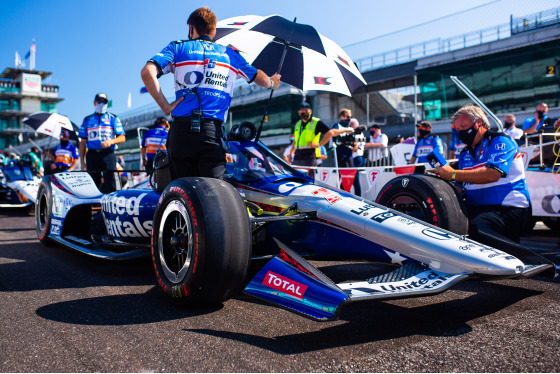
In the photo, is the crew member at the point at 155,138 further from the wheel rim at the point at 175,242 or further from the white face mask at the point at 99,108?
the wheel rim at the point at 175,242

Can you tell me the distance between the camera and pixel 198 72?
120 inches

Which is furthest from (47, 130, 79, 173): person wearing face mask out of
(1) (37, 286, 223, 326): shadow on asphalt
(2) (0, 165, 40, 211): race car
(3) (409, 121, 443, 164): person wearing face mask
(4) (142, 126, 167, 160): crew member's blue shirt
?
(1) (37, 286, 223, 326): shadow on asphalt

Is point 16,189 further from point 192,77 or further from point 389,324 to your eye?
point 389,324

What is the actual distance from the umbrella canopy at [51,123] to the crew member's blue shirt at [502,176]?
883 cm

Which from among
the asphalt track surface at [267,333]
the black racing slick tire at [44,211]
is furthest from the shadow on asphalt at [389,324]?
the black racing slick tire at [44,211]

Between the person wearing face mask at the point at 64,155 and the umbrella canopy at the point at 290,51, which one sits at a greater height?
the umbrella canopy at the point at 290,51

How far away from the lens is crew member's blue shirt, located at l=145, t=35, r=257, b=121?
3021 mm

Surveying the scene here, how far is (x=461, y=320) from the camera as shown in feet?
7.58

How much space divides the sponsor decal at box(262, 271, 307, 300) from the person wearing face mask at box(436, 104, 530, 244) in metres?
1.75

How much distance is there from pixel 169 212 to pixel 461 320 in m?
1.74

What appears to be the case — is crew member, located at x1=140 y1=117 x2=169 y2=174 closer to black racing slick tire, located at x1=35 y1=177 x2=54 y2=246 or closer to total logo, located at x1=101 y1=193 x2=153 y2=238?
black racing slick tire, located at x1=35 y1=177 x2=54 y2=246

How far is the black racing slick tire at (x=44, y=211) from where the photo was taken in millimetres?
4750

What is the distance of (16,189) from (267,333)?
9.10m

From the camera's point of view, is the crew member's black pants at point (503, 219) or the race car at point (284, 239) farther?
the crew member's black pants at point (503, 219)
